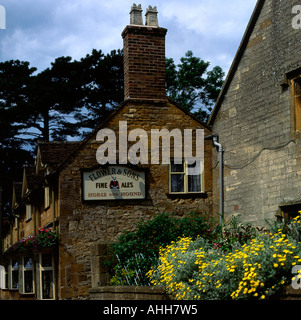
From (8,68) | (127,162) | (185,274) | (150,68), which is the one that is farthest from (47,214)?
(8,68)

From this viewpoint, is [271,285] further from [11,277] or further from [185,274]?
[11,277]

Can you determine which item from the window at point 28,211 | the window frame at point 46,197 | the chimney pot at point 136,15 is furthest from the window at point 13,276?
the chimney pot at point 136,15

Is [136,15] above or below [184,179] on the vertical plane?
above

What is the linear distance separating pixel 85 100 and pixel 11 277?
1328cm

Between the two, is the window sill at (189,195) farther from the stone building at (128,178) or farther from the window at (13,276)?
the window at (13,276)

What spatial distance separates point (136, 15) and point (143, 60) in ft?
5.17

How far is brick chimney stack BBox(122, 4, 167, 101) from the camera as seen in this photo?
19859 millimetres

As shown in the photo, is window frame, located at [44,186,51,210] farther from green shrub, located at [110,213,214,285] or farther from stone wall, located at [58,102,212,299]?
green shrub, located at [110,213,214,285]

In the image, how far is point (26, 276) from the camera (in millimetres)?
27109

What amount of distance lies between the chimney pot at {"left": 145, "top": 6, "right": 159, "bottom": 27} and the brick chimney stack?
0.36 feet

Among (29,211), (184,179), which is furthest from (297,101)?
(29,211)

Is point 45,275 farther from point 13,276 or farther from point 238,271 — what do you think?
point 238,271

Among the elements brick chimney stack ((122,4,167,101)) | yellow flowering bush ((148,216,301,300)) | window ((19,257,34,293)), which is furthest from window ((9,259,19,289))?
yellow flowering bush ((148,216,301,300))

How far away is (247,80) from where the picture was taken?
58.0 feet
